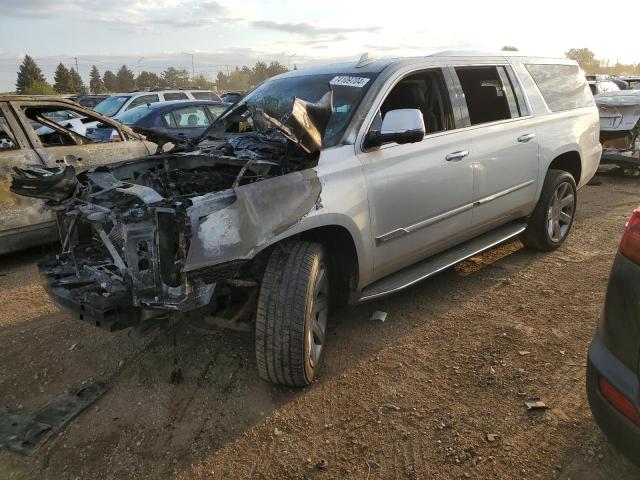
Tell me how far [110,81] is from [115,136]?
71.3m

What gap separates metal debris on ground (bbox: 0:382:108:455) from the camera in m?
2.70

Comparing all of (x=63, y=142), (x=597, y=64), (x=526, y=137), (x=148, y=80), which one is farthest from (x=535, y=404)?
(x=597, y=64)

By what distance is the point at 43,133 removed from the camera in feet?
19.6

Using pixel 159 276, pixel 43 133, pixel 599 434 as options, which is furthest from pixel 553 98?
pixel 43 133

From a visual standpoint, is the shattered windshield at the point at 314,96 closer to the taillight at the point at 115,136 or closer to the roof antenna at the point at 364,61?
the roof antenna at the point at 364,61

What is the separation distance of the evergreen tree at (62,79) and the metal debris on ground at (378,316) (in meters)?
60.0

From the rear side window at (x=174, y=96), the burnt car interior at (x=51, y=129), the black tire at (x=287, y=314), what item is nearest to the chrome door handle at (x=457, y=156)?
the black tire at (x=287, y=314)

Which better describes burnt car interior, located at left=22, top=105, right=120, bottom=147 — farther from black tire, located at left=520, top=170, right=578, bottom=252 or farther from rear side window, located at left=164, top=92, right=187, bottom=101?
rear side window, located at left=164, top=92, right=187, bottom=101

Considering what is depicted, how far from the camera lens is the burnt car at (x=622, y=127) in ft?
28.0

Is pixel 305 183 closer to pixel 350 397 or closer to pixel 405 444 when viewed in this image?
pixel 350 397

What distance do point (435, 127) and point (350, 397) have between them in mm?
2118

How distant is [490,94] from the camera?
4.34 m

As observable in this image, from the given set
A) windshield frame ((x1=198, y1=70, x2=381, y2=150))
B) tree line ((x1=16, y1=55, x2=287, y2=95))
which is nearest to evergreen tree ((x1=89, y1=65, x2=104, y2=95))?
tree line ((x1=16, y1=55, x2=287, y2=95))

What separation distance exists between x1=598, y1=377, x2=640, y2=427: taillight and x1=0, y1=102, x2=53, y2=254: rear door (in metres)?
5.26
